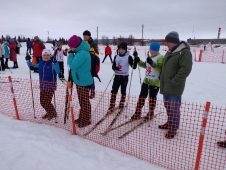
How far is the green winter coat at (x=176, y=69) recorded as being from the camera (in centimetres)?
305

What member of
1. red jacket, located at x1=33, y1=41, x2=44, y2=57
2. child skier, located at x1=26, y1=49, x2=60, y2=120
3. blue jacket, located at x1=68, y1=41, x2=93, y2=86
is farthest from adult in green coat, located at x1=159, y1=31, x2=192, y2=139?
red jacket, located at x1=33, y1=41, x2=44, y2=57

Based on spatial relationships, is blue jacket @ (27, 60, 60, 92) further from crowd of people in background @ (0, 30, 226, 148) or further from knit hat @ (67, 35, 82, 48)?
knit hat @ (67, 35, 82, 48)

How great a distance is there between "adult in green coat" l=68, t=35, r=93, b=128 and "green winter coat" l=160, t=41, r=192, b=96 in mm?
1511

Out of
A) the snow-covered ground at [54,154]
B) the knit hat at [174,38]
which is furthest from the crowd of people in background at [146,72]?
the snow-covered ground at [54,154]

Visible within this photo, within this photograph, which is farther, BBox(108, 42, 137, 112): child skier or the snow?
BBox(108, 42, 137, 112): child skier

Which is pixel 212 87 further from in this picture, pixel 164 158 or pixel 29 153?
pixel 29 153

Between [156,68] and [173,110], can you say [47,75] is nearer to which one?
[156,68]

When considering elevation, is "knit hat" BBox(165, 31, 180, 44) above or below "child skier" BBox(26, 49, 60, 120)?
above

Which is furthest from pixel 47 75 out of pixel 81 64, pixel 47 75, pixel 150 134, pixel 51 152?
pixel 150 134

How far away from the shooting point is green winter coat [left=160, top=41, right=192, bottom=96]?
10.00 feet

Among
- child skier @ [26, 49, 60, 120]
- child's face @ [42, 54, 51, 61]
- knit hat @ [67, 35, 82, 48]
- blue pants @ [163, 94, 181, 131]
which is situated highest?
knit hat @ [67, 35, 82, 48]

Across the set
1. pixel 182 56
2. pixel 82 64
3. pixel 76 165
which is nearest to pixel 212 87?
pixel 182 56

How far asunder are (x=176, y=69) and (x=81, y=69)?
181 centimetres

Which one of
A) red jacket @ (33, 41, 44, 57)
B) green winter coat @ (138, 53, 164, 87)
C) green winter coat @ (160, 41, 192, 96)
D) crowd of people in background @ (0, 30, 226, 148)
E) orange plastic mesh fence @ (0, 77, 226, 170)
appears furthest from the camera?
red jacket @ (33, 41, 44, 57)
